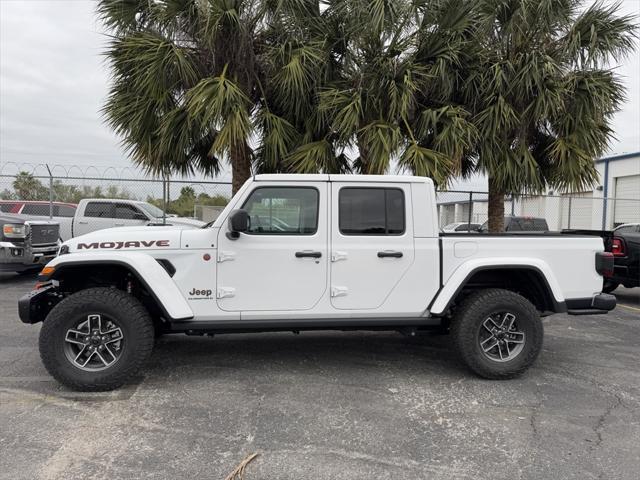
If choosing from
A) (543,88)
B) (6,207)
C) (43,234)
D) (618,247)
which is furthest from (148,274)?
(6,207)

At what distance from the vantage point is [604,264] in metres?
4.67

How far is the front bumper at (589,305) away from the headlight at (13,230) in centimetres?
913

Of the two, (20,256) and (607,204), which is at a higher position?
(607,204)

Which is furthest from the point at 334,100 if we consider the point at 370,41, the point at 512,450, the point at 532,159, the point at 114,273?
the point at 512,450

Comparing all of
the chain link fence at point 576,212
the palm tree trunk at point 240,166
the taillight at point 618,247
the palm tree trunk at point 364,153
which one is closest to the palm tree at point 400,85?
the palm tree trunk at point 364,153

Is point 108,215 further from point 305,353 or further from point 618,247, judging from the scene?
point 618,247

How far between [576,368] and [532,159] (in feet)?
15.7

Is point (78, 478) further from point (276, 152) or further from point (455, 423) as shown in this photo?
point (276, 152)

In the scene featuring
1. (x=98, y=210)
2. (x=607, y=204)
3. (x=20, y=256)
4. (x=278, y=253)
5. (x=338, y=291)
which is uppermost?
(x=607, y=204)

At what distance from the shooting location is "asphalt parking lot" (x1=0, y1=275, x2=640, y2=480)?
3043 millimetres

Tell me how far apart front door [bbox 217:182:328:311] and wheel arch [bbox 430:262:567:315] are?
3.67 feet

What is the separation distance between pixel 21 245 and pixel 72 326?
6.18m

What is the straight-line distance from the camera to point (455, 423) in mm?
3666

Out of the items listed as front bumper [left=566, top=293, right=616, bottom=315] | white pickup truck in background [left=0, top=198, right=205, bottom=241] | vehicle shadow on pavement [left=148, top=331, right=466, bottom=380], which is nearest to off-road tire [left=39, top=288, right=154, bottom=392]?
vehicle shadow on pavement [left=148, top=331, right=466, bottom=380]
